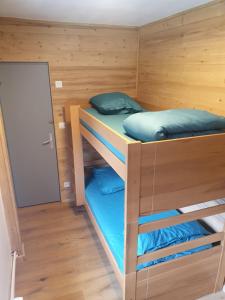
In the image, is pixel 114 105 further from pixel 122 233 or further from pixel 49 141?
pixel 122 233

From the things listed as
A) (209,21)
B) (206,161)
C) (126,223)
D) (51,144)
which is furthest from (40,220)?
(209,21)

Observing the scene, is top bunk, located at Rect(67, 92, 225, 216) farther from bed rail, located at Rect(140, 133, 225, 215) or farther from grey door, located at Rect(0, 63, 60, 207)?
grey door, located at Rect(0, 63, 60, 207)

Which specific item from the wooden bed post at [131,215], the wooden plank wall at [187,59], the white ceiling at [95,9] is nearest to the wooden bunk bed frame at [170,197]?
the wooden bed post at [131,215]

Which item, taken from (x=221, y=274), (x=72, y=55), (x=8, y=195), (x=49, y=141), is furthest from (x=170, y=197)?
(x=72, y=55)

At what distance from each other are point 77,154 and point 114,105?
2.70ft

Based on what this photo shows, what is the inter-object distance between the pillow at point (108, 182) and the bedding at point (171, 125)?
1280 millimetres

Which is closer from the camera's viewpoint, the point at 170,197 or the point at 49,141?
the point at 170,197

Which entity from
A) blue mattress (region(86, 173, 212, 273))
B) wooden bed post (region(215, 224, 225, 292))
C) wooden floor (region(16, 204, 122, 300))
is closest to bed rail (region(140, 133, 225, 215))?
blue mattress (region(86, 173, 212, 273))

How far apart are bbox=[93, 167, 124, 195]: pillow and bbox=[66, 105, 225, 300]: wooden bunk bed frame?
2.98ft

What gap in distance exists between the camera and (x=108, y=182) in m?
2.76

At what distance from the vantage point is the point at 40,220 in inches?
118

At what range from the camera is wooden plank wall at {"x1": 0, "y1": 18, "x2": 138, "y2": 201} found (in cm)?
263

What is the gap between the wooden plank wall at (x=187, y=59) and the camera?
73.1 inches

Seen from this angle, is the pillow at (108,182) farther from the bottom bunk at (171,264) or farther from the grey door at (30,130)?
the grey door at (30,130)
